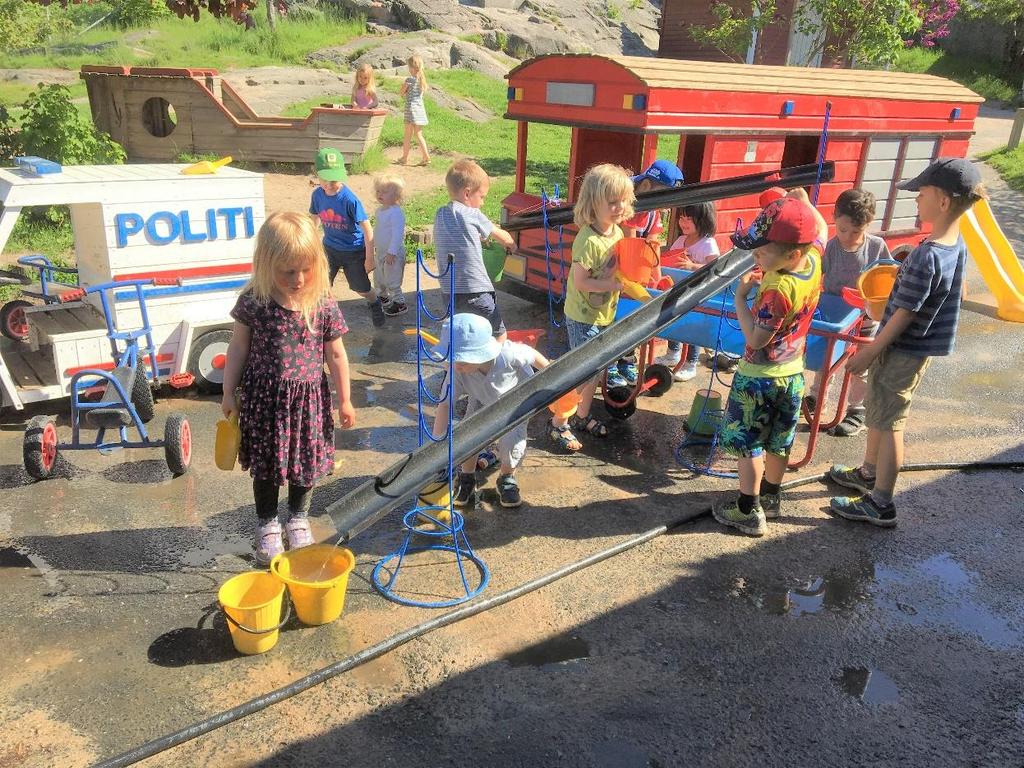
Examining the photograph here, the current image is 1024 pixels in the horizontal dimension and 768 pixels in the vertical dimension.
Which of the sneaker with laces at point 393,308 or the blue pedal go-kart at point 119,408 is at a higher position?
the blue pedal go-kart at point 119,408

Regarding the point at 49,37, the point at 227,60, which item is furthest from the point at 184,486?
the point at 49,37

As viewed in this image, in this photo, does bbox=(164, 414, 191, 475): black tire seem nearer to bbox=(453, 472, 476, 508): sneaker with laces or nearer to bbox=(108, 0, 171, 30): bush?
bbox=(453, 472, 476, 508): sneaker with laces

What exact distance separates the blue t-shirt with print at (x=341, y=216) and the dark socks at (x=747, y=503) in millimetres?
3956

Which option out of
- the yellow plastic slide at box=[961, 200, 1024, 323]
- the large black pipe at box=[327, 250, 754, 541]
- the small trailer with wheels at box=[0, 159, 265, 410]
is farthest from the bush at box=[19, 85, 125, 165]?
the yellow plastic slide at box=[961, 200, 1024, 323]

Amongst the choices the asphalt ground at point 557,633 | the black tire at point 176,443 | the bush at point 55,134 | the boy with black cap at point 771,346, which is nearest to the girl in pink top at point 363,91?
the bush at point 55,134

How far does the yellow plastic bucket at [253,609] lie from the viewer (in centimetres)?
320

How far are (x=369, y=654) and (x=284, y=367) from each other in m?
1.26

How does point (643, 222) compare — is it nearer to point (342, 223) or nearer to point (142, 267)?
point (342, 223)

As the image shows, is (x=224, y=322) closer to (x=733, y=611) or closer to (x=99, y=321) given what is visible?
(x=99, y=321)

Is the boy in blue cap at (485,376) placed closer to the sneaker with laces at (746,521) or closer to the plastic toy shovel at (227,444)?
the plastic toy shovel at (227,444)

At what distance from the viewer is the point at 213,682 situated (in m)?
3.16

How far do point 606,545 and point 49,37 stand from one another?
27.8 meters

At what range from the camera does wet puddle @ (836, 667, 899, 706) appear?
3229 mm

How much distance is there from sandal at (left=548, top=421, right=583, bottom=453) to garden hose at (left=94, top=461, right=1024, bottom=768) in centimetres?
98
